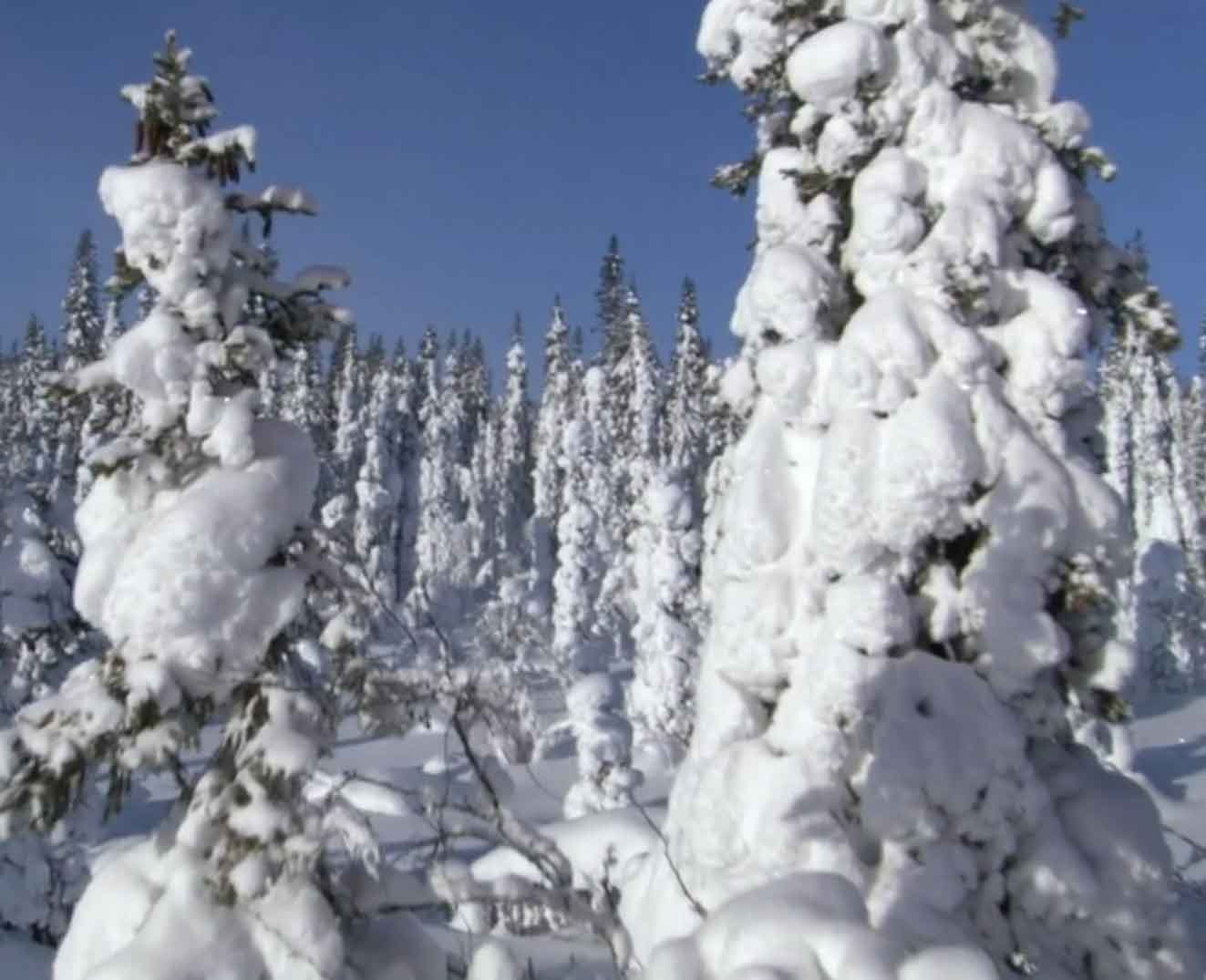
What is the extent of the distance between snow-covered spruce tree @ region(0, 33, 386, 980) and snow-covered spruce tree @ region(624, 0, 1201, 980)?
2204mm

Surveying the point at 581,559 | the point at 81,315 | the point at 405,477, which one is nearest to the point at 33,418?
the point at 81,315

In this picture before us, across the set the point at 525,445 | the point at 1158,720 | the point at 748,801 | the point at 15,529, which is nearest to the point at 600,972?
the point at 748,801

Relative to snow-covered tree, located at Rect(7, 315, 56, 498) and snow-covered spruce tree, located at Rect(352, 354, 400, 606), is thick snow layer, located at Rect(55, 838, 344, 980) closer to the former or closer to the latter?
snow-covered tree, located at Rect(7, 315, 56, 498)

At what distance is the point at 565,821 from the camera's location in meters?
8.92

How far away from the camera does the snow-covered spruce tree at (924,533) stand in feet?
20.7

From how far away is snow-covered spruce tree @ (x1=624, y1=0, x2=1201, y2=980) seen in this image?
6305 millimetres

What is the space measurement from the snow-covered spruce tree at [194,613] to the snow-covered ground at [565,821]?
25.5 inches

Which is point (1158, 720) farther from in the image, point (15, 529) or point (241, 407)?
point (241, 407)

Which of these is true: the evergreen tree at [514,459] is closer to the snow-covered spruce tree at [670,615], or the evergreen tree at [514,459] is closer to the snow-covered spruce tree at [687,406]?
the snow-covered spruce tree at [687,406]

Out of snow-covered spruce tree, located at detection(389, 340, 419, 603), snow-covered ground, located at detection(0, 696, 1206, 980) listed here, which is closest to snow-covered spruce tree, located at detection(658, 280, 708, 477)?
snow-covered ground, located at detection(0, 696, 1206, 980)

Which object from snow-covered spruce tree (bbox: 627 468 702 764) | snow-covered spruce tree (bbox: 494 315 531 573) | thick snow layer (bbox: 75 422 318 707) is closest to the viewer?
thick snow layer (bbox: 75 422 318 707)

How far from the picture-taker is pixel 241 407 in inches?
254

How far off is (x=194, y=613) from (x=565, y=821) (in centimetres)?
380

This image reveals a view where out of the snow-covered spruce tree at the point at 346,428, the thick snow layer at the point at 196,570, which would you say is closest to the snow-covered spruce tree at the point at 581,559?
the snow-covered spruce tree at the point at 346,428
